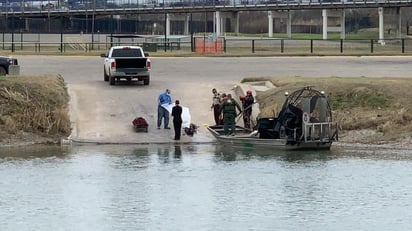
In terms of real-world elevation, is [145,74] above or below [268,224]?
above

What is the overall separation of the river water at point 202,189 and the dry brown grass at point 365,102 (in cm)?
270

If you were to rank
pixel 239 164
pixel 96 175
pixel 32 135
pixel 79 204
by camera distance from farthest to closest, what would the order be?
1. pixel 32 135
2. pixel 239 164
3. pixel 96 175
4. pixel 79 204

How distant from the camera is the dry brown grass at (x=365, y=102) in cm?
3250

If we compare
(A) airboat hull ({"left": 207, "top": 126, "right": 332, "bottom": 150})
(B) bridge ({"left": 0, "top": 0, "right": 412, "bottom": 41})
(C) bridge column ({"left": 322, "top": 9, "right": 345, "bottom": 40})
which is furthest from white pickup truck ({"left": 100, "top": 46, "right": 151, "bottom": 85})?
(C) bridge column ({"left": 322, "top": 9, "right": 345, "bottom": 40})

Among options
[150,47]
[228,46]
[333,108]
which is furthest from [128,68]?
[228,46]

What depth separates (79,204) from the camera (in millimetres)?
19344

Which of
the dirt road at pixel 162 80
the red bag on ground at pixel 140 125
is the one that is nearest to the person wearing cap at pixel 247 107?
the dirt road at pixel 162 80

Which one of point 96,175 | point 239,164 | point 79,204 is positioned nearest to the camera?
point 79,204

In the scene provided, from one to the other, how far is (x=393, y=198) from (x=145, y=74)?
22.4 metres

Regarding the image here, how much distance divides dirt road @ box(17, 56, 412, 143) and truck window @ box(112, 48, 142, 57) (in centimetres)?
152


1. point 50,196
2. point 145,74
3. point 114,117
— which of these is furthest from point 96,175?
point 145,74

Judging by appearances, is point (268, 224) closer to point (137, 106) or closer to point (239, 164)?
point (239, 164)

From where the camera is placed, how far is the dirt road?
3306cm

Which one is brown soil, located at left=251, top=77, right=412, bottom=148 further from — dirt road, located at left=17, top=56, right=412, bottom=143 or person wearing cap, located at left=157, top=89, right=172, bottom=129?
person wearing cap, located at left=157, top=89, right=172, bottom=129
